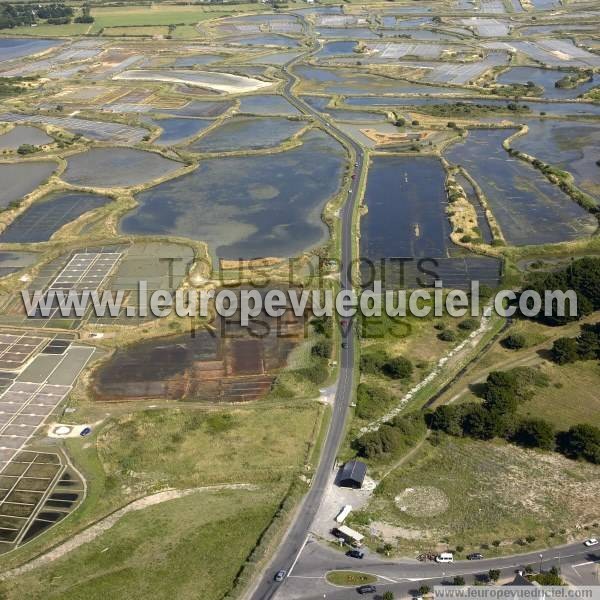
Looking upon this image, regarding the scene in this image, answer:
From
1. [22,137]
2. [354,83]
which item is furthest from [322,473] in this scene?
[354,83]

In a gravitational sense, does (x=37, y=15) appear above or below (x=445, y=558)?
above


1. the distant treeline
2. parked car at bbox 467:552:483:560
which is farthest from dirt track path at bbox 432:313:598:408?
the distant treeline

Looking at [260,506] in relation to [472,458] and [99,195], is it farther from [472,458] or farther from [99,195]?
[99,195]

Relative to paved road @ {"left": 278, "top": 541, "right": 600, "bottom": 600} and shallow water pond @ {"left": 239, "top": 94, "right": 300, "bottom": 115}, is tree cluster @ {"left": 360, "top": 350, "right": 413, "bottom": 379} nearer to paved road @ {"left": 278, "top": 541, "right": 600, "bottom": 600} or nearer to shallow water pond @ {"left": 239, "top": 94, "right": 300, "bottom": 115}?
paved road @ {"left": 278, "top": 541, "right": 600, "bottom": 600}

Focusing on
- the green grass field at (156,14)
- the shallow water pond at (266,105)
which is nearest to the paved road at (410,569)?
the shallow water pond at (266,105)

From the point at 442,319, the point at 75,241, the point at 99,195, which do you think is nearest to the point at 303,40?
the point at 99,195

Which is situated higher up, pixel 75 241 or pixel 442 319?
pixel 75 241

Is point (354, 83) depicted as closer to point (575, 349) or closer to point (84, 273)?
point (84, 273)
